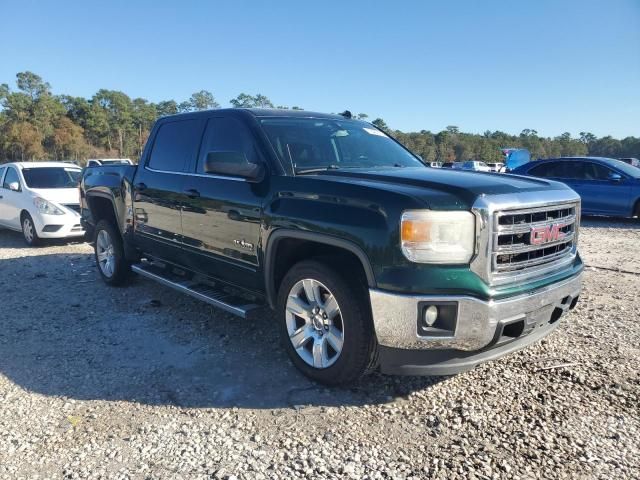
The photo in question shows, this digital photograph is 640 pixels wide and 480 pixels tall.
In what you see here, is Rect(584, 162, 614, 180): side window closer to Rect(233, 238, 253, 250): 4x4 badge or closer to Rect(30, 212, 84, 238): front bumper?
Rect(233, 238, 253, 250): 4x4 badge

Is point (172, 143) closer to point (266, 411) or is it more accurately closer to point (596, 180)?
point (266, 411)

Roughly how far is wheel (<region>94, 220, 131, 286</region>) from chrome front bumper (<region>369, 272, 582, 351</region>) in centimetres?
406

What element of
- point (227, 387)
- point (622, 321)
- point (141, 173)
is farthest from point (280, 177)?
point (622, 321)

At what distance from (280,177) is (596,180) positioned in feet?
35.6

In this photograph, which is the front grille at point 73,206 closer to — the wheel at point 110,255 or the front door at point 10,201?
the front door at point 10,201

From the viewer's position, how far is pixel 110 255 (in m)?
6.18

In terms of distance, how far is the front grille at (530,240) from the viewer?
2.94 metres

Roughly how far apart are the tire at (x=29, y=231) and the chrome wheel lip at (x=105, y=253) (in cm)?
367

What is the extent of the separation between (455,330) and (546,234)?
980 mm

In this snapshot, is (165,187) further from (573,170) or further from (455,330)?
(573,170)

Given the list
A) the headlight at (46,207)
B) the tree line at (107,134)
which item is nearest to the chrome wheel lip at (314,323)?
the headlight at (46,207)

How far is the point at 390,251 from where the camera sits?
2877 millimetres

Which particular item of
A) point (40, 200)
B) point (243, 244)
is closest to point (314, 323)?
point (243, 244)

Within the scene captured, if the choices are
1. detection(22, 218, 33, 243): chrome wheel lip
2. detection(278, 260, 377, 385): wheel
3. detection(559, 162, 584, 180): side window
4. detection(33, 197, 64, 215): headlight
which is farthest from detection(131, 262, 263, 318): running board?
detection(559, 162, 584, 180): side window
